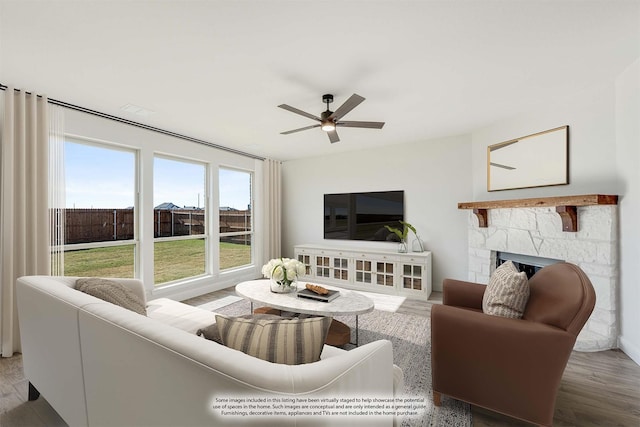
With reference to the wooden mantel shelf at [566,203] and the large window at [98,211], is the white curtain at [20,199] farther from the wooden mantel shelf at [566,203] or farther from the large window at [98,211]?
the wooden mantel shelf at [566,203]

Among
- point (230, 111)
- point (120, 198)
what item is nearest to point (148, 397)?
point (230, 111)

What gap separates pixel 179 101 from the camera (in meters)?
2.71

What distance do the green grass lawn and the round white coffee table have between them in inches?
68.5

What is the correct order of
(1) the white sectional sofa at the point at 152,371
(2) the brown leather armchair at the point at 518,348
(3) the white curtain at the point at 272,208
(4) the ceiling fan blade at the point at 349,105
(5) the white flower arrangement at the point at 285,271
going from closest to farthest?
(1) the white sectional sofa at the point at 152,371 → (2) the brown leather armchair at the point at 518,348 → (4) the ceiling fan blade at the point at 349,105 → (5) the white flower arrangement at the point at 285,271 → (3) the white curtain at the point at 272,208

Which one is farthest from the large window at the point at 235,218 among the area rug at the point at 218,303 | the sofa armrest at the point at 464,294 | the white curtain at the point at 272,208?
the sofa armrest at the point at 464,294

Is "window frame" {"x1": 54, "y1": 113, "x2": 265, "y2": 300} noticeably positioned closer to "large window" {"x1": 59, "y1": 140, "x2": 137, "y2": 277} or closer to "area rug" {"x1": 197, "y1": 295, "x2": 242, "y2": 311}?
"large window" {"x1": 59, "y1": 140, "x2": 137, "y2": 277}

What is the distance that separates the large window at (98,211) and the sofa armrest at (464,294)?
3635 millimetres

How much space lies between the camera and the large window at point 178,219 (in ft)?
12.4

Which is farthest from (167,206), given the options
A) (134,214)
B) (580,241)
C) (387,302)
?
(580,241)

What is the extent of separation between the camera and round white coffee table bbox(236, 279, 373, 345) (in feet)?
7.25

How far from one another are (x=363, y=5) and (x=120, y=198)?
3414mm

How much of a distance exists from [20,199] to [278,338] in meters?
2.88

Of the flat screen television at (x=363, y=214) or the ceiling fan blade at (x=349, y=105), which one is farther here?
the flat screen television at (x=363, y=214)

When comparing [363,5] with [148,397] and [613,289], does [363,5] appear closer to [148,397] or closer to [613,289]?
[148,397]
